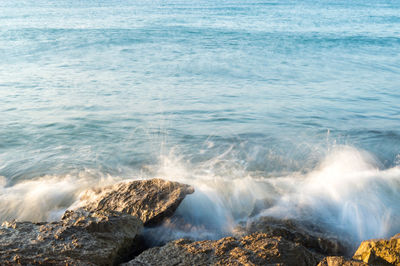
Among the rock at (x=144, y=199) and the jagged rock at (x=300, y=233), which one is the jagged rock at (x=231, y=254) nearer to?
the jagged rock at (x=300, y=233)

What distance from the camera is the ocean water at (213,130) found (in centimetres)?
508

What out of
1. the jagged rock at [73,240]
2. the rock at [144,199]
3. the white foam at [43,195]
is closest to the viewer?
the jagged rock at [73,240]

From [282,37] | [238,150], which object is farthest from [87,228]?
[282,37]

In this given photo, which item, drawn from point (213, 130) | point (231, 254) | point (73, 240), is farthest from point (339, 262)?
point (213, 130)

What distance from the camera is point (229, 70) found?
14281 millimetres

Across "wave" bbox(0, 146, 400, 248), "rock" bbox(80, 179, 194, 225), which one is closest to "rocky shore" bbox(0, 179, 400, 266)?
"rock" bbox(80, 179, 194, 225)

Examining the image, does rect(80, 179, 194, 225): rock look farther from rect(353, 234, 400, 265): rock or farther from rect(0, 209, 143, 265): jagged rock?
rect(353, 234, 400, 265): rock

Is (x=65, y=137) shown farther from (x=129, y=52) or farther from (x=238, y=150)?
(x=129, y=52)

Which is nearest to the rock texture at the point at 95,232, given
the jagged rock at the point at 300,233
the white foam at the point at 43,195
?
the white foam at the point at 43,195

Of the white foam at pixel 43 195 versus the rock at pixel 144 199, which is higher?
the rock at pixel 144 199

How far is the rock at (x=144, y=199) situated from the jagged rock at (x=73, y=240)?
1.36ft

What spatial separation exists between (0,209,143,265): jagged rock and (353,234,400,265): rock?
2.24m

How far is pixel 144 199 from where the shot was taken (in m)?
4.32

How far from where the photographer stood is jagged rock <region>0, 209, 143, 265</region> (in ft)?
9.23
